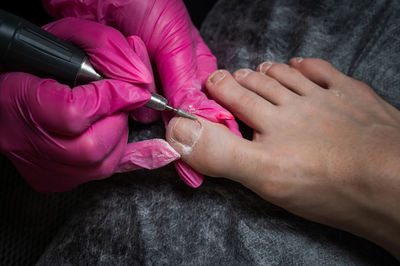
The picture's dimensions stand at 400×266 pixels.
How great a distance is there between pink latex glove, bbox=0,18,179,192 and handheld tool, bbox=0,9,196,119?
0.09ft

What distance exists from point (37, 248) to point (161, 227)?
1.76ft

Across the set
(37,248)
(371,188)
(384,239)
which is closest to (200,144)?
(371,188)

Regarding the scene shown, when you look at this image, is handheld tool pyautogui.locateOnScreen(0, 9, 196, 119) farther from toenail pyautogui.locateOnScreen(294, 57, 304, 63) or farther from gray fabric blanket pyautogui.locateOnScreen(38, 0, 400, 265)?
toenail pyautogui.locateOnScreen(294, 57, 304, 63)

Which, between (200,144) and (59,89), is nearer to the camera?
(59,89)

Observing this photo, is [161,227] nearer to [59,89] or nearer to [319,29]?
[59,89]

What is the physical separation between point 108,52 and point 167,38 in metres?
0.20

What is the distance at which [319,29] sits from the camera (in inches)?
41.3

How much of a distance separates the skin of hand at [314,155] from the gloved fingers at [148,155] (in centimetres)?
4

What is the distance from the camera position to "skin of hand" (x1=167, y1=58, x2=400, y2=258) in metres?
0.78

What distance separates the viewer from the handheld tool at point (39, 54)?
0.65 metres

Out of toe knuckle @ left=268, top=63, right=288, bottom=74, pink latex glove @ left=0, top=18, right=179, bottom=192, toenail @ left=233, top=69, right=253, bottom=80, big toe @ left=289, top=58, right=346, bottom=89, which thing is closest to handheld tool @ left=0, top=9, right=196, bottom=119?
pink latex glove @ left=0, top=18, right=179, bottom=192

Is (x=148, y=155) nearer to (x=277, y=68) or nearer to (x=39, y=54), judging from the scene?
(x=39, y=54)

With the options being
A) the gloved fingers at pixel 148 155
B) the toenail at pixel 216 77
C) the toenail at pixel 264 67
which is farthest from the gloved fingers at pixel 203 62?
the gloved fingers at pixel 148 155

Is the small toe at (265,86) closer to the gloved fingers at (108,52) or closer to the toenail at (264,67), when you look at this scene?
the toenail at (264,67)
